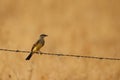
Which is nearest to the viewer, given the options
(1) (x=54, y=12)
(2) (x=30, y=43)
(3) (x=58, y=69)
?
(3) (x=58, y=69)

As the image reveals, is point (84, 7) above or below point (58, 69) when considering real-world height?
above

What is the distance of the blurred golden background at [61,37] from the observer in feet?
42.1

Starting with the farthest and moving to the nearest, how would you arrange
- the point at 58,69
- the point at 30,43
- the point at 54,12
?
the point at 54,12, the point at 30,43, the point at 58,69

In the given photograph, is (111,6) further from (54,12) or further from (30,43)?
(30,43)

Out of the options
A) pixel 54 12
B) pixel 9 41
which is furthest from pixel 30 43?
pixel 54 12

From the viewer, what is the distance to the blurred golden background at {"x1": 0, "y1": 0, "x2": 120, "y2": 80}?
1283 cm

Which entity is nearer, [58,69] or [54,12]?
[58,69]

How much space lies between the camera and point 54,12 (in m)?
14.8

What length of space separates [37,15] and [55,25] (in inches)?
25.0

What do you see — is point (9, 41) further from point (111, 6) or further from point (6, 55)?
point (111, 6)

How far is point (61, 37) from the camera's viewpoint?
14.2 m

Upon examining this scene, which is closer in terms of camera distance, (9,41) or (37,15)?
(9,41)

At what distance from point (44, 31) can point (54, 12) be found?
75 cm

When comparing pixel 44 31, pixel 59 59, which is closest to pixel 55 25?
pixel 44 31
